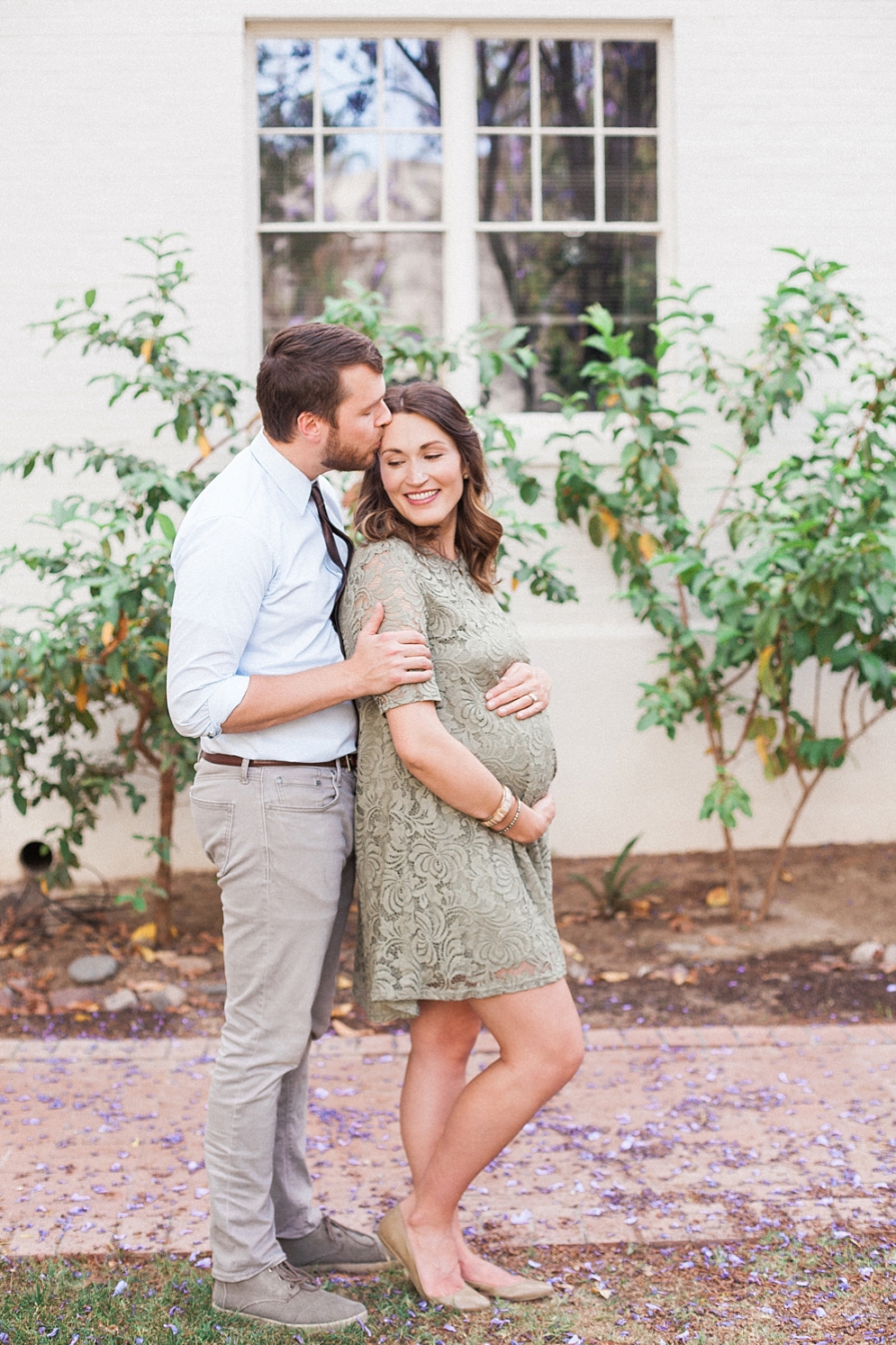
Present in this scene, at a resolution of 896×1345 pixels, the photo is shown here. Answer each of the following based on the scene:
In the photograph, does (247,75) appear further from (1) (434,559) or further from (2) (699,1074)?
(2) (699,1074)

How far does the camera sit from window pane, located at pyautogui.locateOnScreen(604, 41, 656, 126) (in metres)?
5.95

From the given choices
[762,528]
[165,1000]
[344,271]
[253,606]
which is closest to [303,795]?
[253,606]

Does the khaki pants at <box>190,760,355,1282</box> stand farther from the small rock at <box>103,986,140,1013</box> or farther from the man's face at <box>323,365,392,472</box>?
the small rock at <box>103,986,140,1013</box>

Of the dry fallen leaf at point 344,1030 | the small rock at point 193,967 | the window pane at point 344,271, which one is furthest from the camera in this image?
the window pane at point 344,271

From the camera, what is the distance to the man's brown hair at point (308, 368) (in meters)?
2.55

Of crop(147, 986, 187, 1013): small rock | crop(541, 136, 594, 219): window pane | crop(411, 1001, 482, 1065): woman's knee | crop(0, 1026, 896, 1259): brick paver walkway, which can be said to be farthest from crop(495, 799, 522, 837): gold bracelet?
crop(541, 136, 594, 219): window pane

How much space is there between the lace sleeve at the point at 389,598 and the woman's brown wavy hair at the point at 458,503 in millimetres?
62

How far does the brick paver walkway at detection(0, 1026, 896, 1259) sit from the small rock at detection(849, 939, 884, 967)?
2.22 feet

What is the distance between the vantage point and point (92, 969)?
486cm

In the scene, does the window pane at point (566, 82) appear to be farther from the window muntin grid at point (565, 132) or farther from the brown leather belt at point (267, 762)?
the brown leather belt at point (267, 762)

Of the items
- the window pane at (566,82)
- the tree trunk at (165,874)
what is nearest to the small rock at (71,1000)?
the tree trunk at (165,874)

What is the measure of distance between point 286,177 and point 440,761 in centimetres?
423

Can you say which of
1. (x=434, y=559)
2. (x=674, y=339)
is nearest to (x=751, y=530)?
(x=674, y=339)

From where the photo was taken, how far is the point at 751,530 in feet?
16.5
